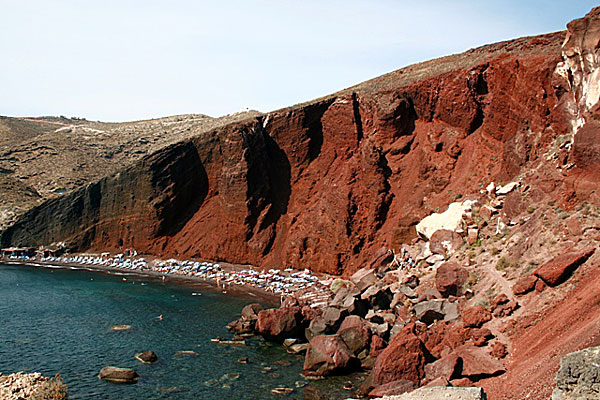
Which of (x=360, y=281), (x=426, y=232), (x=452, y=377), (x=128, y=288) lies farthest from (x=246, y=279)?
(x=452, y=377)

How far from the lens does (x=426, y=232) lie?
3972 cm

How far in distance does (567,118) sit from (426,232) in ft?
45.9

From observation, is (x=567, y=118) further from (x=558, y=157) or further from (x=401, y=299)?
(x=401, y=299)

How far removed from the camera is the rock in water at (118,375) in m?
25.9

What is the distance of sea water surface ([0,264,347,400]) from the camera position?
82.9 ft

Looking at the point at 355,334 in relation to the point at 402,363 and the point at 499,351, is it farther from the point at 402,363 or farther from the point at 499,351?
the point at 499,351

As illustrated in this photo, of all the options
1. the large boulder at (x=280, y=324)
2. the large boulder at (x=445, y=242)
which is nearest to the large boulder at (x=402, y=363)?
the large boulder at (x=280, y=324)

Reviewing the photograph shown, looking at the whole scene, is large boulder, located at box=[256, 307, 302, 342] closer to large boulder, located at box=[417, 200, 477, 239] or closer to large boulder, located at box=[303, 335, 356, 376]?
large boulder, located at box=[303, 335, 356, 376]

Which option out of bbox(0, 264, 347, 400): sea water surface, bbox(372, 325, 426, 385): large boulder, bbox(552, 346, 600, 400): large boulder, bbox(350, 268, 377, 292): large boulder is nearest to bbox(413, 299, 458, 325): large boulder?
bbox(372, 325, 426, 385): large boulder

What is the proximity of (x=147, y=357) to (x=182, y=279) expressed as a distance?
112 ft

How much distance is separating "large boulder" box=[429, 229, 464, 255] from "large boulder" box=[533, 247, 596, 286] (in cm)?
1124

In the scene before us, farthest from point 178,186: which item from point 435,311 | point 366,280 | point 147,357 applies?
point 435,311

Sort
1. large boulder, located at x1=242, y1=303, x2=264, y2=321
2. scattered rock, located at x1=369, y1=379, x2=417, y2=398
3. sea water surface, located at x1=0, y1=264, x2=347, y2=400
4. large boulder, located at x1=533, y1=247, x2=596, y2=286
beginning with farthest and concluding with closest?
large boulder, located at x1=242, y1=303, x2=264, y2=321
sea water surface, located at x1=0, y1=264, x2=347, y2=400
large boulder, located at x1=533, y1=247, x2=596, y2=286
scattered rock, located at x1=369, y1=379, x2=417, y2=398

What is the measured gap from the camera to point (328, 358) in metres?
27.1
